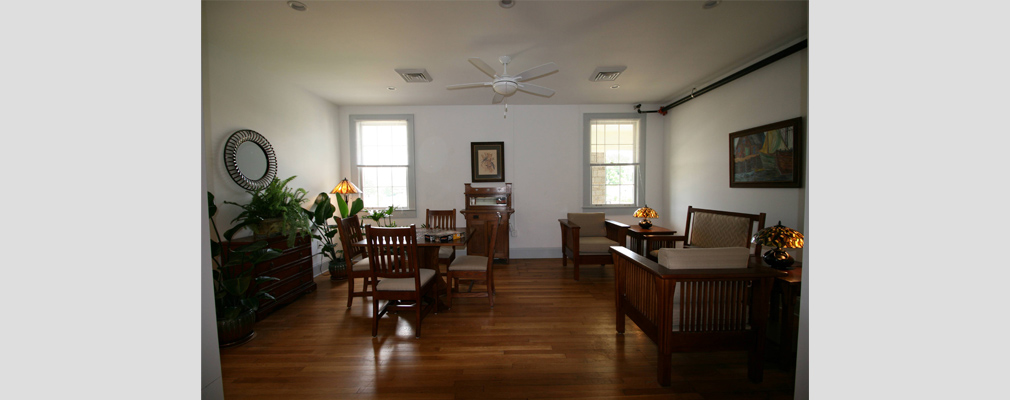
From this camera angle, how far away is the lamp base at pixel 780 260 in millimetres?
2158

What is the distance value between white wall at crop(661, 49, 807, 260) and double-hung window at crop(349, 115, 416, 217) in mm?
4493

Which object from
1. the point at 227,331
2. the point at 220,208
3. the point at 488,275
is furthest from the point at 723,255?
the point at 220,208

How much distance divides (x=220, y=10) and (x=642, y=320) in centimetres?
391

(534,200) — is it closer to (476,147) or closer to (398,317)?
(476,147)

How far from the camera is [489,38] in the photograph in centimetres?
287

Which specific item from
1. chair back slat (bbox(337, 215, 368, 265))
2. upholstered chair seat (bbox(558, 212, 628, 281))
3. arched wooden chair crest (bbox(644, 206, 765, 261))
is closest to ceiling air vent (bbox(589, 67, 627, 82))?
upholstered chair seat (bbox(558, 212, 628, 281))

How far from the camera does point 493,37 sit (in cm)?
285

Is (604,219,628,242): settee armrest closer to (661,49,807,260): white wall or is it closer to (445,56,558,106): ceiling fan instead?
(661,49,807,260): white wall

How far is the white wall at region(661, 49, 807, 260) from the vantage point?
2.97 m

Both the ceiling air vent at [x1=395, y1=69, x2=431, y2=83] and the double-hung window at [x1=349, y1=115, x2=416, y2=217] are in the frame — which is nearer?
the ceiling air vent at [x1=395, y1=69, x2=431, y2=83]

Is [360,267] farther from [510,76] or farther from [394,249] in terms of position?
[510,76]

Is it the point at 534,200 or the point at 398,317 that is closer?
the point at 398,317

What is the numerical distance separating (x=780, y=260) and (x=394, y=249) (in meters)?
2.86

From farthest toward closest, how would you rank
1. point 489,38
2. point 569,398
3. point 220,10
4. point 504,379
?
point 489,38
point 220,10
point 504,379
point 569,398
